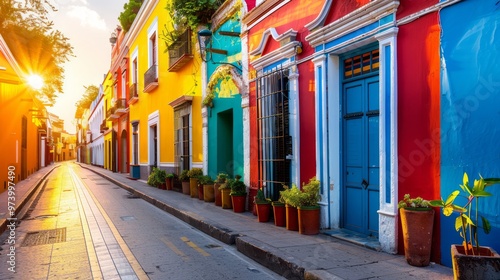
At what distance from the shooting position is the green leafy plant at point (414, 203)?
469 centimetres

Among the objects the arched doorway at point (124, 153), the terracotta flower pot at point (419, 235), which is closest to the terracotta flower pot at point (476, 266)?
the terracotta flower pot at point (419, 235)

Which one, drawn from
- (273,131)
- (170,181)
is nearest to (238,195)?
(273,131)

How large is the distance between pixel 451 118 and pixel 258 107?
4.79 m

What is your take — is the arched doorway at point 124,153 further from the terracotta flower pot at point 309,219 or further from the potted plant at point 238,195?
the terracotta flower pot at point 309,219

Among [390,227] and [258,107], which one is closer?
[390,227]

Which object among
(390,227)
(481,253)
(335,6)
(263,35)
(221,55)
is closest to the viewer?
(481,253)

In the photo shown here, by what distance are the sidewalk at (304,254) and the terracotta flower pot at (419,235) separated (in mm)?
114

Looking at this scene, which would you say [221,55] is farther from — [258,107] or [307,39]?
[307,39]

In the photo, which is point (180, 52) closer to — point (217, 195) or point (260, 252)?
point (217, 195)

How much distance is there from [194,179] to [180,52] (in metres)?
4.49

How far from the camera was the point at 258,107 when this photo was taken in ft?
28.9

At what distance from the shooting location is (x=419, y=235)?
182 inches

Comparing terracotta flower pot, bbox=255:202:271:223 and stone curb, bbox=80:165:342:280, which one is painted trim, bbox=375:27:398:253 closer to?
stone curb, bbox=80:165:342:280

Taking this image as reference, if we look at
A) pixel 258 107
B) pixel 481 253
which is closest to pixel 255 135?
pixel 258 107
